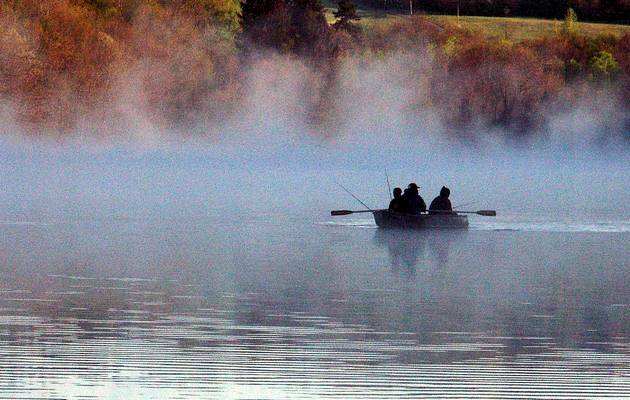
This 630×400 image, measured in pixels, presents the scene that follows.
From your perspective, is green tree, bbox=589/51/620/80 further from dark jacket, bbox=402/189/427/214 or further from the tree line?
dark jacket, bbox=402/189/427/214

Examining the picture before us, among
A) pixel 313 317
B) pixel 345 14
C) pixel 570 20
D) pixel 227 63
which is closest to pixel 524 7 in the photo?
pixel 570 20

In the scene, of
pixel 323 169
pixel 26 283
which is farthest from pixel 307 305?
pixel 323 169

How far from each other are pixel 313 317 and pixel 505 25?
5460 inches

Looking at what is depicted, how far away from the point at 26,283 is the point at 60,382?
826 cm

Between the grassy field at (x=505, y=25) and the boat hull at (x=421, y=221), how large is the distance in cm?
10838

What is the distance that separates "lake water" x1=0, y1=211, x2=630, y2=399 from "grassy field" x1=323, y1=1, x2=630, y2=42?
4516 inches

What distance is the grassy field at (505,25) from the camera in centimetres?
14462

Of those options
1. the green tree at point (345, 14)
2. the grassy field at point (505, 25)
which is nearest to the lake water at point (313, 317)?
the green tree at point (345, 14)

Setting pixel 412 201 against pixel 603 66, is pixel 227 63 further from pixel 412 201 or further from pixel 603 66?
pixel 412 201

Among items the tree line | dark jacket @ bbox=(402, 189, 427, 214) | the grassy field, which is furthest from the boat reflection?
the tree line

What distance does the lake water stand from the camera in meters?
12.9

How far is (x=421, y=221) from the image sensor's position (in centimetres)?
3234

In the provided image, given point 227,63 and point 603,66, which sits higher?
point 603,66

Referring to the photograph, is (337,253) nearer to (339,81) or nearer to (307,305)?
(307,305)
